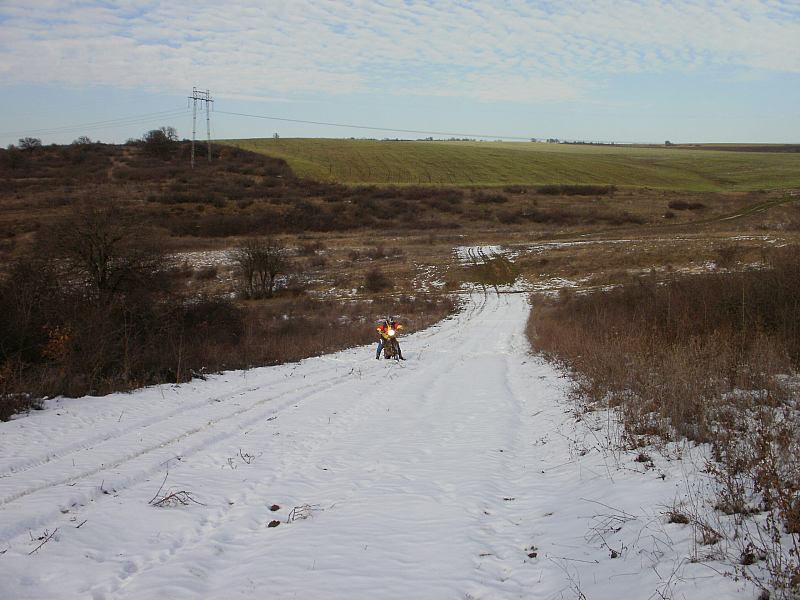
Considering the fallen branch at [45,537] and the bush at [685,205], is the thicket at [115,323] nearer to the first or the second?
the fallen branch at [45,537]

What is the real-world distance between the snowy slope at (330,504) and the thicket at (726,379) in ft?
1.91

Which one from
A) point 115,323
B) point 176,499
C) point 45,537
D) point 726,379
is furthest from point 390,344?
point 45,537

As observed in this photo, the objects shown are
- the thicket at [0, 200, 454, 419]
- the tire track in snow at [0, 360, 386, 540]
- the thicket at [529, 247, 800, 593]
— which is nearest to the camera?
the thicket at [529, 247, 800, 593]

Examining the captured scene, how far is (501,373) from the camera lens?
15.3 metres

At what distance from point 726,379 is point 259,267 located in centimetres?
3425

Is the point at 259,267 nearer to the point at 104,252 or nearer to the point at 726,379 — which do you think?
the point at 104,252

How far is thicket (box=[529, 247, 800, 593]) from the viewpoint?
474cm

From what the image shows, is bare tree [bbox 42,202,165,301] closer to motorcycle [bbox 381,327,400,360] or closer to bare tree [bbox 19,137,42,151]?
motorcycle [bbox 381,327,400,360]

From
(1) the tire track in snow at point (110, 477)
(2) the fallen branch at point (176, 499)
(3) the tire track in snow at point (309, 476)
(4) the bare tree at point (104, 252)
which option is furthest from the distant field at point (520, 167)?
(2) the fallen branch at point (176, 499)

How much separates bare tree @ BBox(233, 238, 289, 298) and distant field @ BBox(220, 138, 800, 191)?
46.5 meters

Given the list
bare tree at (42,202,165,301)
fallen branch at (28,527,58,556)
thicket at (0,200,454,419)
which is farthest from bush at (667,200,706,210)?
fallen branch at (28,527,58,556)

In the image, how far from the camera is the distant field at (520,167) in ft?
284

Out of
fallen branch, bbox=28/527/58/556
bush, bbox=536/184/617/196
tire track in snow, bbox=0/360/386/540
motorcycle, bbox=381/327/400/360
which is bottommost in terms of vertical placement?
motorcycle, bbox=381/327/400/360

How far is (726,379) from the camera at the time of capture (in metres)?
8.09
